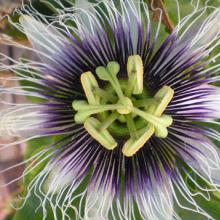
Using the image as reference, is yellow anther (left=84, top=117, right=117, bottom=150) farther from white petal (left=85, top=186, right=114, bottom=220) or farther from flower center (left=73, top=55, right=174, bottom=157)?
white petal (left=85, top=186, right=114, bottom=220)

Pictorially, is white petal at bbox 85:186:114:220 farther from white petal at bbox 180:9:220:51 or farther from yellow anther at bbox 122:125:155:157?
white petal at bbox 180:9:220:51

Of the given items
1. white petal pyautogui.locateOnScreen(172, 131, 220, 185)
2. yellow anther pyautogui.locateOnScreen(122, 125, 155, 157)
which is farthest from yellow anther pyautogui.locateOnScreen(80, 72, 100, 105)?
white petal pyautogui.locateOnScreen(172, 131, 220, 185)

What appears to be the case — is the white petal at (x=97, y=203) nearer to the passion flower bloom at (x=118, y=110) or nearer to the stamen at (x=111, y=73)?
the passion flower bloom at (x=118, y=110)

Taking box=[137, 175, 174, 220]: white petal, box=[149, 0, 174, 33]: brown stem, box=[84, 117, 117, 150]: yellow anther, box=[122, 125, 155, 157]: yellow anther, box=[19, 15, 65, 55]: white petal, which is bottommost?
box=[137, 175, 174, 220]: white petal

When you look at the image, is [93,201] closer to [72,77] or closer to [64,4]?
[72,77]

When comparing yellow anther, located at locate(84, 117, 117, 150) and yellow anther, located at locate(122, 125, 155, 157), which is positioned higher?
yellow anther, located at locate(84, 117, 117, 150)

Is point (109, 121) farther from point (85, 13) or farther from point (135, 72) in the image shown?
point (85, 13)

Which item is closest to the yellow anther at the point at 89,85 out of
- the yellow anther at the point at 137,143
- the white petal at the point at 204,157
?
the yellow anther at the point at 137,143
